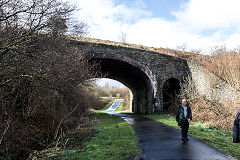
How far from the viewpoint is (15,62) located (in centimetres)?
658

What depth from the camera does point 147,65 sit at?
18734 mm

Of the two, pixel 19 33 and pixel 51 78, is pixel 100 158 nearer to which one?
pixel 51 78

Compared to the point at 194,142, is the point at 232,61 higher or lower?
higher

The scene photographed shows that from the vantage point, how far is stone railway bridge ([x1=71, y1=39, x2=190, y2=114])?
17.5 metres

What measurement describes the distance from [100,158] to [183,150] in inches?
94.2

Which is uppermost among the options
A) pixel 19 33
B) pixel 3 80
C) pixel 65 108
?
pixel 19 33

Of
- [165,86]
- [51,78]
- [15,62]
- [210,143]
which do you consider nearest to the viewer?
[15,62]

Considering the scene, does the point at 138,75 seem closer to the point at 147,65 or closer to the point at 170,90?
the point at 147,65

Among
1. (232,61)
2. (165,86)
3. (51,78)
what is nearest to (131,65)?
(165,86)

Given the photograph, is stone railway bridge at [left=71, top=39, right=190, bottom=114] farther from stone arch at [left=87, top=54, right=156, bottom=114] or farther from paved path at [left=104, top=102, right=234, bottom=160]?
paved path at [left=104, top=102, right=234, bottom=160]

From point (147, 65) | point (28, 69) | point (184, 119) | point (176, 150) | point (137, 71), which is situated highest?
point (147, 65)

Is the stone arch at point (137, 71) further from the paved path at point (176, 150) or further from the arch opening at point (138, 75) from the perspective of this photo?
the paved path at point (176, 150)

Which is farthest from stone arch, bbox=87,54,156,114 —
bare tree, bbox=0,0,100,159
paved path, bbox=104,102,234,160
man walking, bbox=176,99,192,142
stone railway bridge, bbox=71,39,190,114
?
paved path, bbox=104,102,234,160

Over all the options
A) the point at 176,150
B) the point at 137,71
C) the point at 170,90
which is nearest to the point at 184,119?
the point at 176,150
